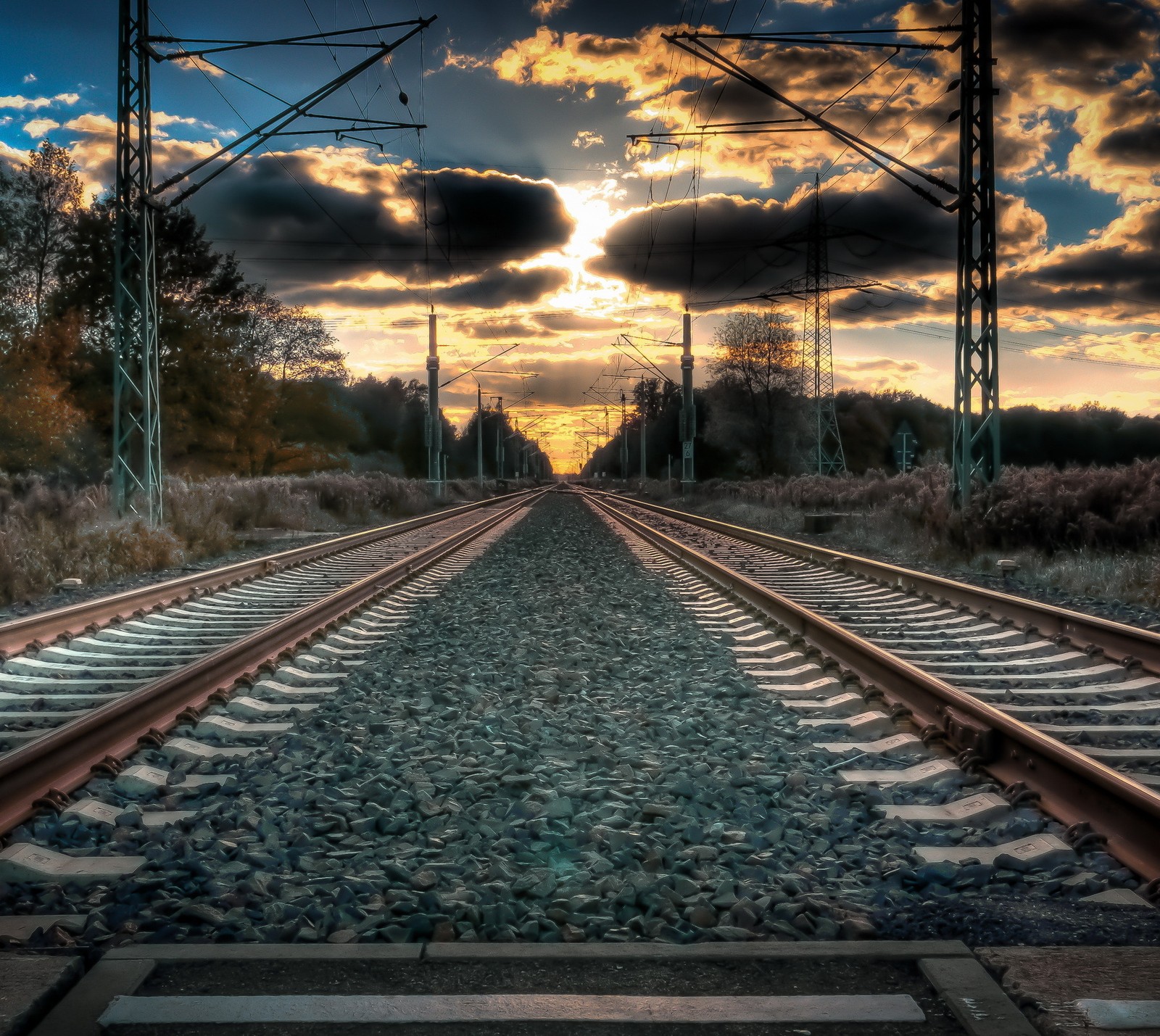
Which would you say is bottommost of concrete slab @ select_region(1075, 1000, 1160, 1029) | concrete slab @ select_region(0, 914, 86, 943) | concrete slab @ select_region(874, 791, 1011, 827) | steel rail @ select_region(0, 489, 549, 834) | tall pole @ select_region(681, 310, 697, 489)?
concrete slab @ select_region(874, 791, 1011, 827)

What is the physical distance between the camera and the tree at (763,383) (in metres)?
52.6

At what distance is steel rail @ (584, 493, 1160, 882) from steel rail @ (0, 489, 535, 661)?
5.68 m

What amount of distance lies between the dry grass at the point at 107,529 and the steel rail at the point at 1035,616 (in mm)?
9399

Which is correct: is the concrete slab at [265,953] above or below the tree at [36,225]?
below

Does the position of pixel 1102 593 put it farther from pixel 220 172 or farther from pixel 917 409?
pixel 917 409

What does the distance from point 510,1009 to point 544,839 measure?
→ 3.79 feet

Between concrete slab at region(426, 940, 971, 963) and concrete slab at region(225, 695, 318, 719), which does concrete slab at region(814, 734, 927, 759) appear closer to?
concrete slab at region(426, 940, 971, 963)

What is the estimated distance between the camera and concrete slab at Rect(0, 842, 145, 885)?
327 centimetres

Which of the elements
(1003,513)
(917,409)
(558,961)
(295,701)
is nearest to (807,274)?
(1003,513)

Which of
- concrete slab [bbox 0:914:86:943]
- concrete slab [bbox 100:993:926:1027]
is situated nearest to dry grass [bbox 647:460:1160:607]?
concrete slab [bbox 100:993:926:1027]

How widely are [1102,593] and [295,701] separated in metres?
8.67

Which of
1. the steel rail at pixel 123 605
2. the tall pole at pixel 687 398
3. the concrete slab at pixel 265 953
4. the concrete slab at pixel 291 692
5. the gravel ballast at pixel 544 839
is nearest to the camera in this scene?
the concrete slab at pixel 265 953

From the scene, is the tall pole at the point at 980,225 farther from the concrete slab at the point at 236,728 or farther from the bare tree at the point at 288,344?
the bare tree at the point at 288,344

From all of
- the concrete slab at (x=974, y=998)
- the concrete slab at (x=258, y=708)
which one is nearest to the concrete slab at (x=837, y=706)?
the concrete slab at (x=258, y=708)
